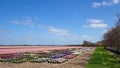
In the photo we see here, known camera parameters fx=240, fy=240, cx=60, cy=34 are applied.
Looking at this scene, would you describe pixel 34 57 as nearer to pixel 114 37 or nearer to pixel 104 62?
pixel 104 62

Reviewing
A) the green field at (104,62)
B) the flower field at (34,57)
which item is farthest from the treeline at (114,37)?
the flower field at (34,57)

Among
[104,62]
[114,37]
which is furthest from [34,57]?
[114,37]

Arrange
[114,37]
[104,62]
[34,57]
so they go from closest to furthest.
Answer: [104,62] → [34,57] → [114,37]

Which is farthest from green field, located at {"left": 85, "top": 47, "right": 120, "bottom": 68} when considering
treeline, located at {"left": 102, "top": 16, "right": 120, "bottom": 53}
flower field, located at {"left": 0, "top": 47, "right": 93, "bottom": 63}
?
treeline, located at {"left": 102, "top": 16, "right": 120, "bottom": 53}

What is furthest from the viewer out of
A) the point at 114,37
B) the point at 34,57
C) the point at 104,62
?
the point at 114,37

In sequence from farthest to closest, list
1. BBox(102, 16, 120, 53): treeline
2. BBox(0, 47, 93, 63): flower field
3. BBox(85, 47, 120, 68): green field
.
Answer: BBox(102, 16, 120, 53): treeline → BBox(0, 47, 93, 63): flower field → BBox(85, 47, 120, 68): green field

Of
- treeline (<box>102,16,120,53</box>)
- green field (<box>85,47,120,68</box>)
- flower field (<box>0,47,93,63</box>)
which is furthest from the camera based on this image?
treeline (<box>102,16,120,53</box>)

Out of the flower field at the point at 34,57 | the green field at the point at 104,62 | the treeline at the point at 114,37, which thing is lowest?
the green field at the point at 104,62

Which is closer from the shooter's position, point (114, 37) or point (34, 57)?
point (34, 57)

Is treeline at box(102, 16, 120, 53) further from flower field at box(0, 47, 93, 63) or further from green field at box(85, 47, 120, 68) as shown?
flower field at box(0, 47, 93, 63)

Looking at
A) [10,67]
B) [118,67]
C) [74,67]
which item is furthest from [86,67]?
[10,67]

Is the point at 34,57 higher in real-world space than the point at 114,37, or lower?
lower

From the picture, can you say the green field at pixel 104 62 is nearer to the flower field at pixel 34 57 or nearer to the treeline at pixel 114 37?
Result: the flower field at pixel 34 57
